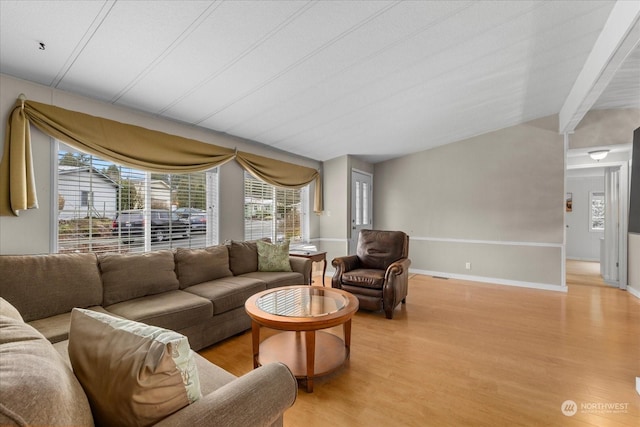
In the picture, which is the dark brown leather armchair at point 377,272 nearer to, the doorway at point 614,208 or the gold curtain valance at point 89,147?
the gold curtain valance at point 89,147

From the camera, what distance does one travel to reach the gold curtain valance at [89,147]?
2.19 meters

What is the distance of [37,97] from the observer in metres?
2.36

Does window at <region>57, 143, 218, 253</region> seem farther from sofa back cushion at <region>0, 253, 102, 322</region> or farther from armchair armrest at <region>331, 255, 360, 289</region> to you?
armchair armrest at <region>331, 255, 360, 289</region>

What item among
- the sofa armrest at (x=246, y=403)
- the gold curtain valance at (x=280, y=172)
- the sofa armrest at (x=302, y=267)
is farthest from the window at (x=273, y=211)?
the sofa armrest at (x=246, y=403)

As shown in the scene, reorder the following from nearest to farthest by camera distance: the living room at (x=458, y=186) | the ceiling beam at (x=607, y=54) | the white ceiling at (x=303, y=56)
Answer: the white ceiling at (x=303, y=56) → the ceiling beam at (x=607, y=54) → the living room at (x=458, y=186)

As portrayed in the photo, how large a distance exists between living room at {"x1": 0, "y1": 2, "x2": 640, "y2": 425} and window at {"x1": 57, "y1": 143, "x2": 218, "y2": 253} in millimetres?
116

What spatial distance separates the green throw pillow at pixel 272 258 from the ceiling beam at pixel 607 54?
3.71m

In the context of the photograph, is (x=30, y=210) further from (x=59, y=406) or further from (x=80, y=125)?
(x=59, y=406)

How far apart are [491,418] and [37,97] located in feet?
13.6

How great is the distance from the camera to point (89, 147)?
2.55 meters

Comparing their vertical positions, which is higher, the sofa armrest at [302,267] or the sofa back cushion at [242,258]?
the sofa back cushion at [242,258]

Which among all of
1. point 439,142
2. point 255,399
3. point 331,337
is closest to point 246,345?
point 331,337

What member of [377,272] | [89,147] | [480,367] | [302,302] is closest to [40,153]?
[89,147]

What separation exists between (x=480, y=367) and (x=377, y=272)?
151 centimetres
